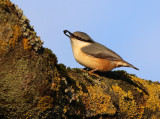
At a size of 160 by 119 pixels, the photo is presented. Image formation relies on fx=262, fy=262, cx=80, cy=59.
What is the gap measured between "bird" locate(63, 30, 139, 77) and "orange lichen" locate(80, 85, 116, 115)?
1.50 m

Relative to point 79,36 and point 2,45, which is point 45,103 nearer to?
point 2,45

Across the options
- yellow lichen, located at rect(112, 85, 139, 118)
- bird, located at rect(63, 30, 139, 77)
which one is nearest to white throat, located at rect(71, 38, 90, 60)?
bird, located at rect(63, 30, 139, 77)

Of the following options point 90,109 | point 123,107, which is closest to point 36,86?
point 90,109

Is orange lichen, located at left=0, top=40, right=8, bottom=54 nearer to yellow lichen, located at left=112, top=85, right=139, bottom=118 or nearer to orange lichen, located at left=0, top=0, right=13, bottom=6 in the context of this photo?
orange lichen, located at left=0, top=0, right=13, bottom=6

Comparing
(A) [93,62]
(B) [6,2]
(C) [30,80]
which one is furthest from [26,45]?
(A) [93,62]

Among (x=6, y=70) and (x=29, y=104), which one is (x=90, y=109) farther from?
(x=6, y=70)

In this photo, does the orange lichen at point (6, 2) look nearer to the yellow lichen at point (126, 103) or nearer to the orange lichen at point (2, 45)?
the orange lichen at point (2, 45)

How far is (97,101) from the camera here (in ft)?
14.8

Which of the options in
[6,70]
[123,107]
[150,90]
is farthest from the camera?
[150,90]

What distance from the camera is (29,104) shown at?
3.59 m

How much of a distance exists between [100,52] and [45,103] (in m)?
3.14

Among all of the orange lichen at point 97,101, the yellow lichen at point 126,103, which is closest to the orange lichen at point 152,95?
the yellow lichen at point 126,103

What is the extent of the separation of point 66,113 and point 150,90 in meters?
2.93

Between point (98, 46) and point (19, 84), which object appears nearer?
point (19, 84)
